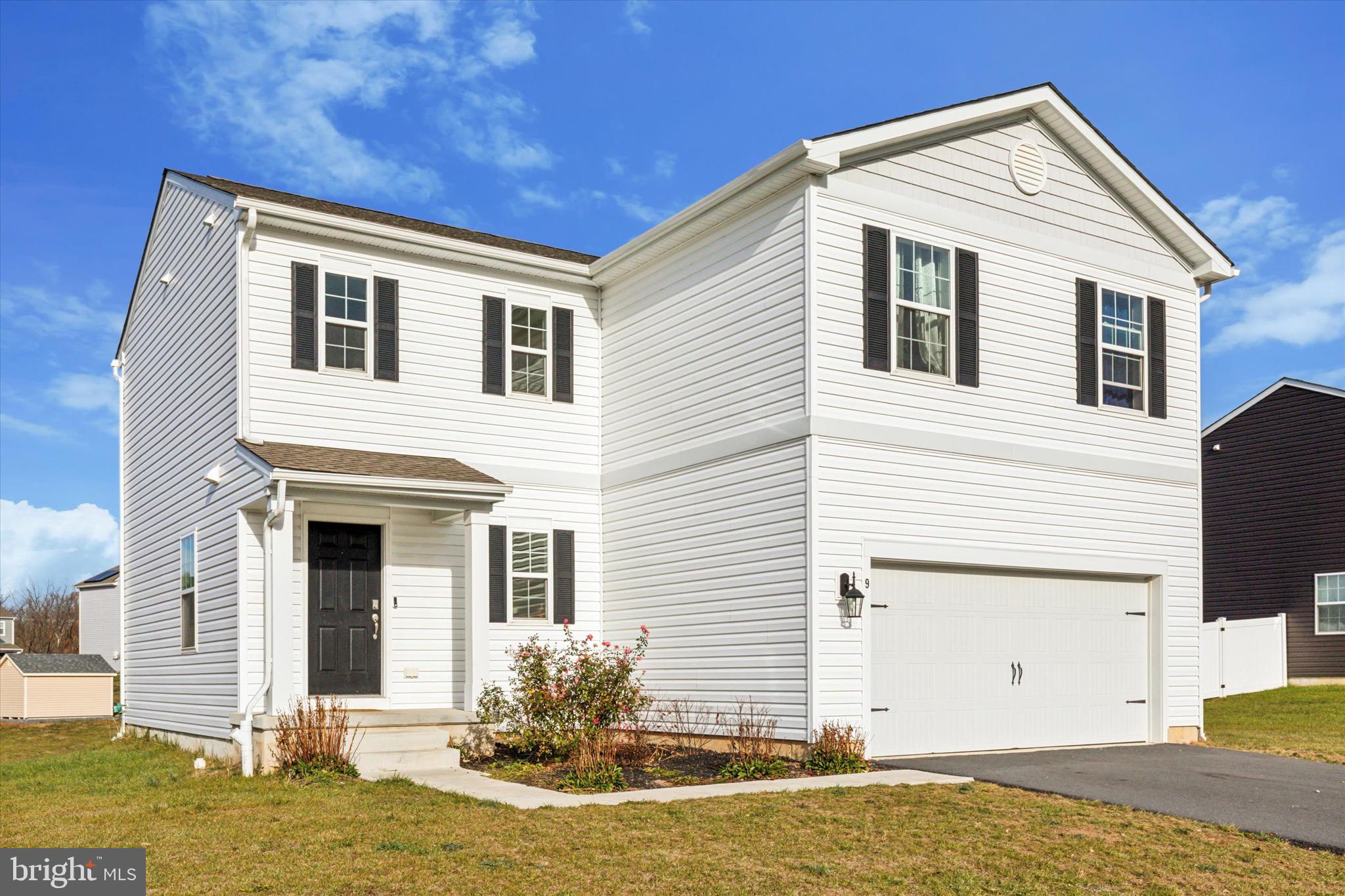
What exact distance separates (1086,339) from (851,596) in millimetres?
5126

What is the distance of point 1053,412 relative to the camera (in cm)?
1513

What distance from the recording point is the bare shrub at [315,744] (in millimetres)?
12336

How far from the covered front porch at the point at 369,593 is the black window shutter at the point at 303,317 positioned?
3.49 ft

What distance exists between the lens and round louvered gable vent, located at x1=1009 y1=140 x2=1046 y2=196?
15242 millimetres

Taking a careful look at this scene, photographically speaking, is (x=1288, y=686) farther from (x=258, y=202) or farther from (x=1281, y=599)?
(x=258, y=202)

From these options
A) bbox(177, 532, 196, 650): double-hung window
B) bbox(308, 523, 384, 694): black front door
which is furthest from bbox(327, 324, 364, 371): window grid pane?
bbox(177, 532, 196, 650): double-hung window

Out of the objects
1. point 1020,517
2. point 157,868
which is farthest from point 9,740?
point 1020,517

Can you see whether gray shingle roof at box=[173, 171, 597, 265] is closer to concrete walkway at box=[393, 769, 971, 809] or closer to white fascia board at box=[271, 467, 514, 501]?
white fascia board at box=[271, 467, 514, 501]

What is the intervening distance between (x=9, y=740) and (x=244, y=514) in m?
12.2

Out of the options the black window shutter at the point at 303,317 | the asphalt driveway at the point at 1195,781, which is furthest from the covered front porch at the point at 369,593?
the asphalt driveway at the point at 1195,781

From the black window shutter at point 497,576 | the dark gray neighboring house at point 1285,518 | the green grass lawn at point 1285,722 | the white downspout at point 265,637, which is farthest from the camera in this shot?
the dark gray neighboring house at point 1285,518

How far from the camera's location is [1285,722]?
19.4 meters

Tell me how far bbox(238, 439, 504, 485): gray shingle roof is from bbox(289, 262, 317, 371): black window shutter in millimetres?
1031

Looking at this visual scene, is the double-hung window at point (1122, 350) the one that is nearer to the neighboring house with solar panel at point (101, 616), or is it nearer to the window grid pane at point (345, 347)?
the window grid pane at point (345, 347)
